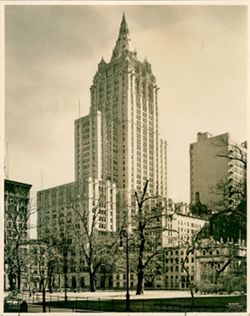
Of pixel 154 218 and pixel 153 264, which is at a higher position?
pixel 154 218

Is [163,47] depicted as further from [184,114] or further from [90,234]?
[90,234]

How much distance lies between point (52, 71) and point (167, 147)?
1440mm

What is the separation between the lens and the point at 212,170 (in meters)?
7.57

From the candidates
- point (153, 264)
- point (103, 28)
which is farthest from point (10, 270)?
point (103, 28)

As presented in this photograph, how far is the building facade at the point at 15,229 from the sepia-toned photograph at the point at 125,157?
0.02 meters

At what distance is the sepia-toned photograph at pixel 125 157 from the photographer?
7.31 meters

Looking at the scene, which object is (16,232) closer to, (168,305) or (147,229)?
(147,229)

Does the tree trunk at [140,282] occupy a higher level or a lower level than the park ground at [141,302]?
higher

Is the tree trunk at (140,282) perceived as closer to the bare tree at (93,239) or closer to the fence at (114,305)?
the fence at (114,305)

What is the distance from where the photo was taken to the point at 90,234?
7.91 meters

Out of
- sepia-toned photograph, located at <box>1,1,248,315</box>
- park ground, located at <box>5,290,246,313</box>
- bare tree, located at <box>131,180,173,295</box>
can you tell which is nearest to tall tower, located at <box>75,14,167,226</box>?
sepia-toned photograph, located at <box>1,1,248,315</box>

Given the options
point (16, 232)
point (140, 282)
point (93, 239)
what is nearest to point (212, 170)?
point (140, 282)

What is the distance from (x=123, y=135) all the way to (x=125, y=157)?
0.23 metres

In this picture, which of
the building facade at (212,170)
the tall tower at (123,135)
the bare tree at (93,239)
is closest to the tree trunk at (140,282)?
the bare tree at (93,239)
